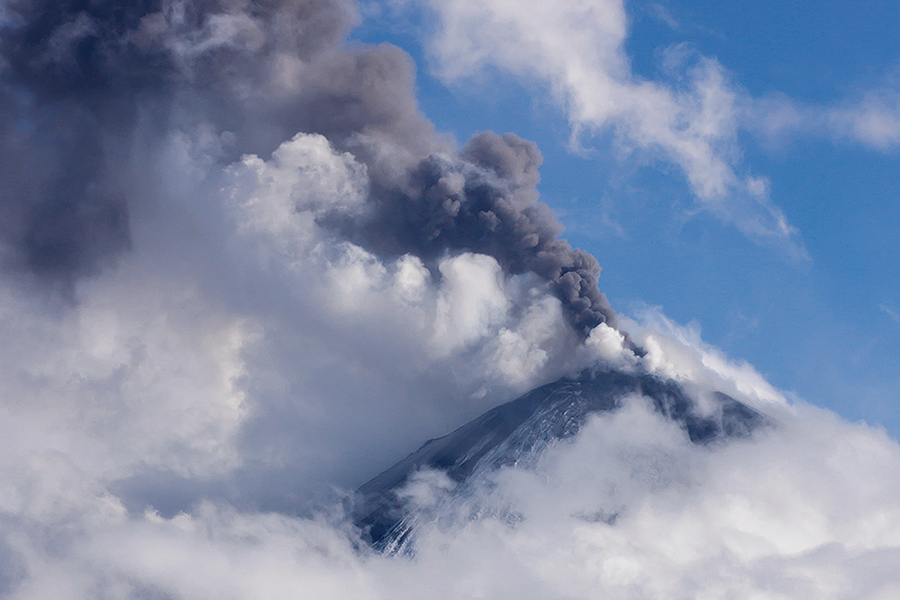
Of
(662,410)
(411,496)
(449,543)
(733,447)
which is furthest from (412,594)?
(733,447)

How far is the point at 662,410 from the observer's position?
90.2m

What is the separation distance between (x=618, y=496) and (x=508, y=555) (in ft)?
51.0

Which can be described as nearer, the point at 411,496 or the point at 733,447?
the point at 411,496

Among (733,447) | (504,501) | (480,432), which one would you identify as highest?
(480,432)

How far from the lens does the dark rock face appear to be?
82.4 m

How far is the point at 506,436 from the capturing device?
274ft

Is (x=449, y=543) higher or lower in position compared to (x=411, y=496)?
lower

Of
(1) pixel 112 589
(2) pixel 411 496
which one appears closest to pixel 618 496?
(2) pixel 411 496

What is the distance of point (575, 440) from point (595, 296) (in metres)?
17.5

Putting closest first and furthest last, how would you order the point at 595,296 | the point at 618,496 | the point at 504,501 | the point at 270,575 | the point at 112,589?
1. the point at 595,296
2. the point at 504,501
3. the point at 618,496
4. the point at 112,589
5. the point at 270,575

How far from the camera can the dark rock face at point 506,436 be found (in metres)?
82.4

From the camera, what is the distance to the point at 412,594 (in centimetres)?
8981

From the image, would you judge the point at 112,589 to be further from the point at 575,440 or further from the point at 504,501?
the point at 575,440

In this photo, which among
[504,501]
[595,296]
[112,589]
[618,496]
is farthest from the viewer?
[112,589]
